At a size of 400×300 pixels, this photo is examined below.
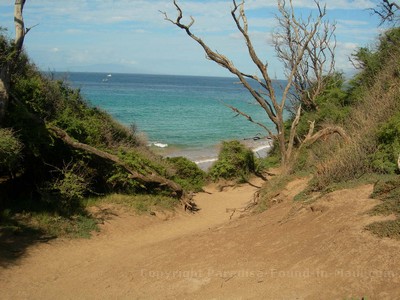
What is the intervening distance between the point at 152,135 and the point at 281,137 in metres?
20.7

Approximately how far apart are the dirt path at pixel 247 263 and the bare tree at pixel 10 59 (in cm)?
392

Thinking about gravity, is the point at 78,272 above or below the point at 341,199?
below

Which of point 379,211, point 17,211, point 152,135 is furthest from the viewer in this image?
point 152,135

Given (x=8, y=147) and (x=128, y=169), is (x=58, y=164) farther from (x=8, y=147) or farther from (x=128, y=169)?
(x=8, y=147)

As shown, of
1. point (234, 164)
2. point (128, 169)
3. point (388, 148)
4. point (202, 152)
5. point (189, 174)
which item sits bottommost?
point (202, 152)

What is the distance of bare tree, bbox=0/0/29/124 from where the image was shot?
36.4 ft

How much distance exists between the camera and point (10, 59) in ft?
37.4

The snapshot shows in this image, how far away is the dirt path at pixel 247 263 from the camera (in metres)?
5.62

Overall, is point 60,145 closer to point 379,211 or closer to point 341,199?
point 341,199

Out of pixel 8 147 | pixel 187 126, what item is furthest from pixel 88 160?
pixel 187 126

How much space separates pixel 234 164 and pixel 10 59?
10692 millimetres

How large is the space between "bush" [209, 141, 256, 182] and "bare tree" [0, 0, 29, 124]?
999 cm

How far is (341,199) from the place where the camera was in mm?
7965

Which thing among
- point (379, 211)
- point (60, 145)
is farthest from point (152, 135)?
point (379, 211)
